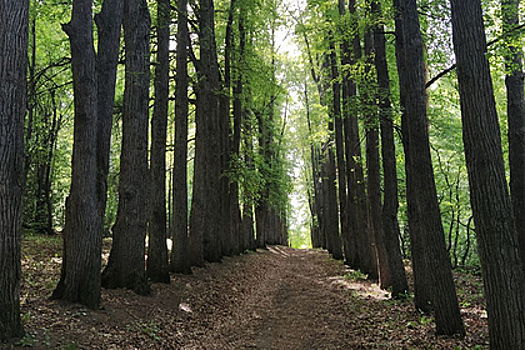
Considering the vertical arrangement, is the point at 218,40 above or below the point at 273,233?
above

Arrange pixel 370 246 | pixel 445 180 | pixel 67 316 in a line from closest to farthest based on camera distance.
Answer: pixel 67 316
pixel 370 246
pixel 445 180

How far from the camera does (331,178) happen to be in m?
20.9

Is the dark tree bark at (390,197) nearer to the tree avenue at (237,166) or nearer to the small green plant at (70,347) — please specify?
the tree avenue at (237,166)

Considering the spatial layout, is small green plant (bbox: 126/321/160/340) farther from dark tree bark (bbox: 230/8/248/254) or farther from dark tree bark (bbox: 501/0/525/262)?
dark tree bark (bbox: 230/8/248/254)

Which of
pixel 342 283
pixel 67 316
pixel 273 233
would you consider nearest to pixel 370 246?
pixel 342 283

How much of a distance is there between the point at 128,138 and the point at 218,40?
11066 millimetres

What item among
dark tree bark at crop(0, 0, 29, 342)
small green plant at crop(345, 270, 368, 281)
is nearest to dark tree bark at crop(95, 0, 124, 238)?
dark tree bark at crop(0, 0, 29, 342)

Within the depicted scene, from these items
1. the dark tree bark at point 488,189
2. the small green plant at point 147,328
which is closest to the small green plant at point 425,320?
the dark tree bark at point 488,189

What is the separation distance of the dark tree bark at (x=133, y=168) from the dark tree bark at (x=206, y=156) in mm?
3767

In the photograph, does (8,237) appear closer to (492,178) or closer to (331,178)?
(492,178)

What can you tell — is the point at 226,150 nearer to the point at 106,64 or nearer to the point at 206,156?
the point at 206,156

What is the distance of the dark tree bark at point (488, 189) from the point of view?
14.8 feet

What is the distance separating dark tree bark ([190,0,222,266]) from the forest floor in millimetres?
1693

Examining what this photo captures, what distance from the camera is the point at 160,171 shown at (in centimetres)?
1068
